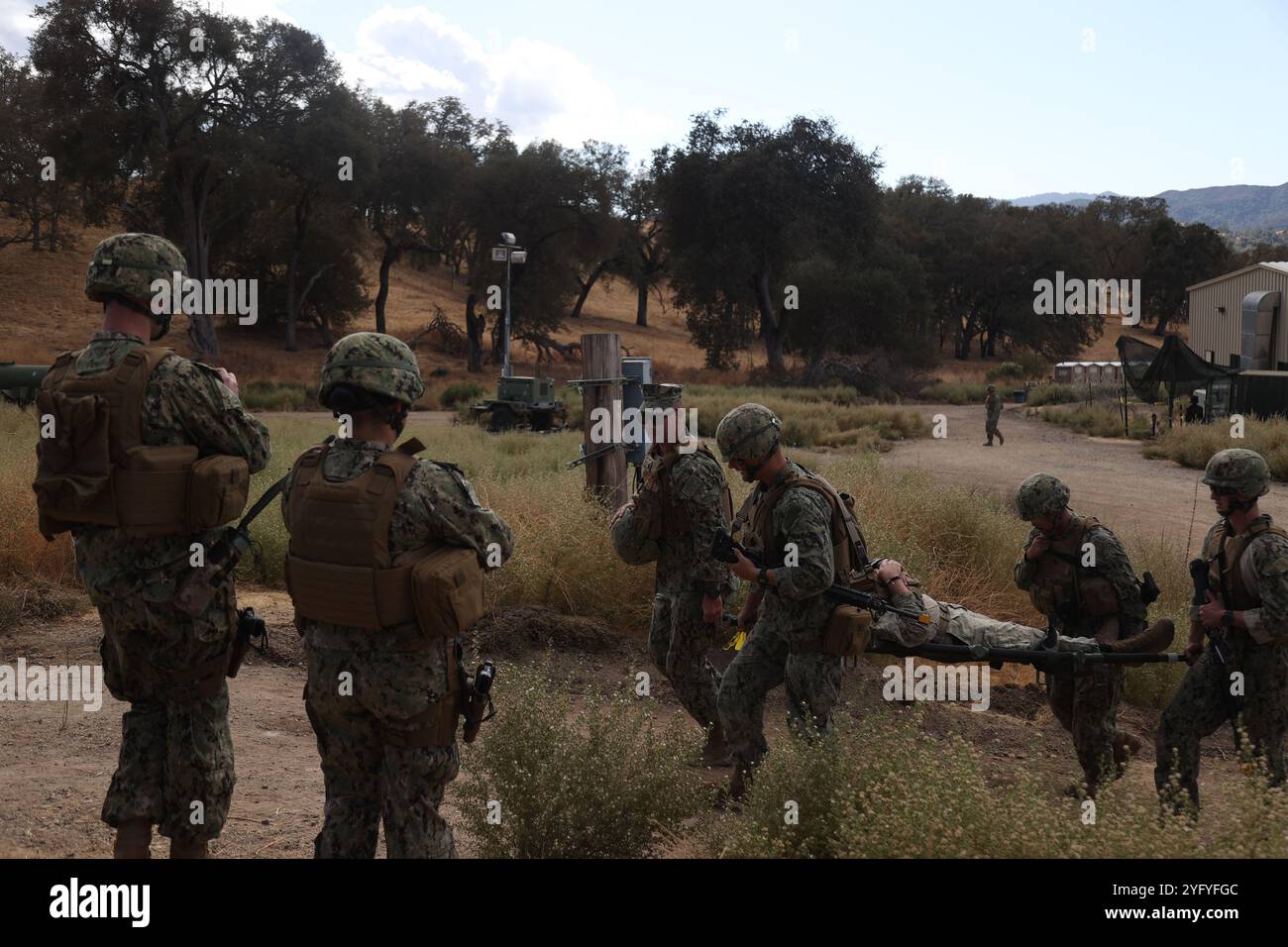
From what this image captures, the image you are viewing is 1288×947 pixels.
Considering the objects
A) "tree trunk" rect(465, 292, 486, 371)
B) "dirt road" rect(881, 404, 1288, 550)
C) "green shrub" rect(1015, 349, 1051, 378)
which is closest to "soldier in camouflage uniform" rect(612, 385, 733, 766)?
"dirt road" rect(881, 404, 1288, 550)

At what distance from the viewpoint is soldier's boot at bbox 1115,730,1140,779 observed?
5.05 metres

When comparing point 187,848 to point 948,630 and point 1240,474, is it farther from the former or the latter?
point 1240,474

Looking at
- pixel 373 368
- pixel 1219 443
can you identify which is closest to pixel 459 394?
pixel 1219 443

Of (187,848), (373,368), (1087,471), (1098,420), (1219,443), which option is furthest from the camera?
(1098,420)

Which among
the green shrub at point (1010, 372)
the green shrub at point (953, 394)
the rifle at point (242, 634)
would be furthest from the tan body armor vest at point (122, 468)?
the green shrub at point (1010, 372)

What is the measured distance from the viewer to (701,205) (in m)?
45.7

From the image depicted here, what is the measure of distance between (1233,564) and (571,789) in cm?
298

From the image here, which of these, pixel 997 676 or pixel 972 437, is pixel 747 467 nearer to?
pixel 997 676

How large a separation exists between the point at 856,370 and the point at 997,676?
35.6 m

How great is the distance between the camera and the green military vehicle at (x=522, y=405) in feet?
78.5

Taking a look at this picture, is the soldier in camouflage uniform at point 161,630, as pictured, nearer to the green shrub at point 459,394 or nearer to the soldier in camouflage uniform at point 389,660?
the soldier in camouflage uniform at point 389,660

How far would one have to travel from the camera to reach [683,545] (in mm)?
5270
